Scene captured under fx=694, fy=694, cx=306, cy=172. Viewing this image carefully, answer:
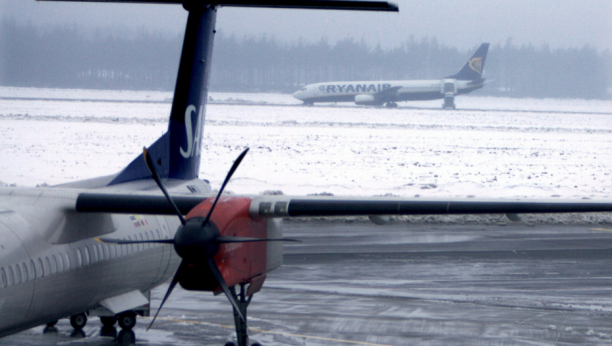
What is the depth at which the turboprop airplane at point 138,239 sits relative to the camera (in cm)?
802

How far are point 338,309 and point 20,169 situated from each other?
23.8m

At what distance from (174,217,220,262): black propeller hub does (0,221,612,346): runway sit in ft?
11.1

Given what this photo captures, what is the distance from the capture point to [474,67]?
9262 cm

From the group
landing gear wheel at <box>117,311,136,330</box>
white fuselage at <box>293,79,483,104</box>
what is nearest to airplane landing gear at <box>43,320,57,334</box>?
landing gear wheel at <box>117,311,136,330</box>

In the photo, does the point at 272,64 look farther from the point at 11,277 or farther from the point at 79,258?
the point at 11,277

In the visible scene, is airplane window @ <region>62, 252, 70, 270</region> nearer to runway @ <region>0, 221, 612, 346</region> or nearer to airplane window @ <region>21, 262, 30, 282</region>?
airplane window @ <region>21, 262, 30, 282</region>

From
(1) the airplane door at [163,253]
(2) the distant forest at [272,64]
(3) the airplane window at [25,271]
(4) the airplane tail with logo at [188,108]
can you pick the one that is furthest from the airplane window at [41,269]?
(2) the distant forest at [272,64]

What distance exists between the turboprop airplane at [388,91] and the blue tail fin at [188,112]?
73482 millimetres

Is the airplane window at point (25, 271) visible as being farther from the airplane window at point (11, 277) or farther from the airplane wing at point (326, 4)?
the airplane wing at point (326, 4)

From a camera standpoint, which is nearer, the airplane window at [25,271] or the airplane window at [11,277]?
the airplane window at [11,277]

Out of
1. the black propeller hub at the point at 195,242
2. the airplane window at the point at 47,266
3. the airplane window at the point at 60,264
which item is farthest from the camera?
the airplane window at the point at 60,264

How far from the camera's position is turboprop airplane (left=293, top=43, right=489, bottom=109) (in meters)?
86.5

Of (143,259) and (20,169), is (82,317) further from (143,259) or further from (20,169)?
(20,169)

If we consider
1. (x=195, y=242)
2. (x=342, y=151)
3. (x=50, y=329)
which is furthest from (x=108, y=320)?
(x=342, y=151)
